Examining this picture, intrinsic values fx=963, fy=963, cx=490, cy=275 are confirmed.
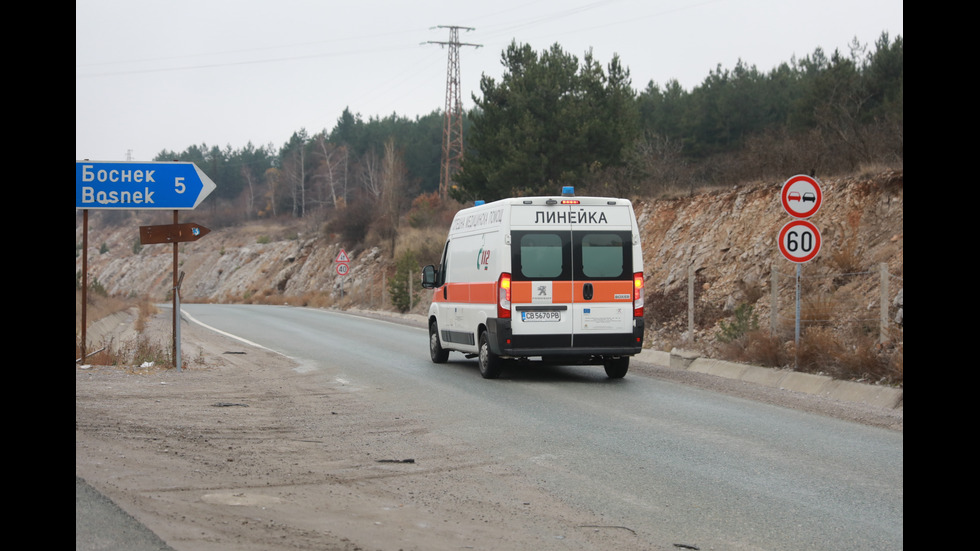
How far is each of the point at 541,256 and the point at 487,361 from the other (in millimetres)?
1837

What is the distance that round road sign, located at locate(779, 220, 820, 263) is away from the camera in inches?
563

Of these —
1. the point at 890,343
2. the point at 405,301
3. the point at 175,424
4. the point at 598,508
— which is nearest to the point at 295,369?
the point at 175,424

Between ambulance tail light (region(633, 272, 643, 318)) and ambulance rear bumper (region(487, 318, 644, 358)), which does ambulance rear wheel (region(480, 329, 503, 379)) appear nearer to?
ambulance rear bumper (region(487, 318, 644, 358))

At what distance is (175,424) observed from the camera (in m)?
9.95

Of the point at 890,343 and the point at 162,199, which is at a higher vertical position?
the point at 162,199

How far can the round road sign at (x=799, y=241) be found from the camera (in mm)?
14312

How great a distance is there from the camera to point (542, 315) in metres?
14.3

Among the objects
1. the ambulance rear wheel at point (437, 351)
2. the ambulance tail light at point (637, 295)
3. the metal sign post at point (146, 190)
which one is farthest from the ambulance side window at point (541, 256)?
the metal sign post at point (146, 190)

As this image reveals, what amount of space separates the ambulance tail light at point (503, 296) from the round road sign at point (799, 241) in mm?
4105

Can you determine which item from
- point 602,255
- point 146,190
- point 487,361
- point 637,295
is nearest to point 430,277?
point 487,361

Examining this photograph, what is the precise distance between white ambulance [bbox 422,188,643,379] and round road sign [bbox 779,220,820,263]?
2.16 meters

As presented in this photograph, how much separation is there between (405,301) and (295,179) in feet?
232

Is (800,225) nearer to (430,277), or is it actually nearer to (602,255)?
(602,255)

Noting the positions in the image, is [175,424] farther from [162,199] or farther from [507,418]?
[162,199]
